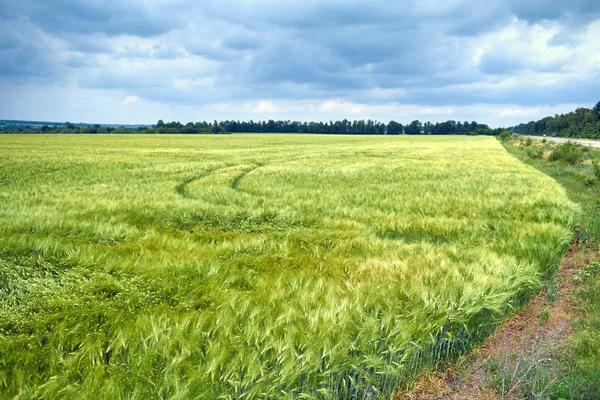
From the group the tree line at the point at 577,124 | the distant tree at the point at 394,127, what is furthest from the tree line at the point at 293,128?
the tree line at the point at 577,124

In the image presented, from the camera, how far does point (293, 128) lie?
137000 millimetres

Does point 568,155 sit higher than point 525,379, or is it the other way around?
point 568,155

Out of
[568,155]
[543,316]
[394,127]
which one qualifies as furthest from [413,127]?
[543,316]

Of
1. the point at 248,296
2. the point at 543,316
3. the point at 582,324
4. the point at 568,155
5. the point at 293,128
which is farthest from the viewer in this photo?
the point at 293,128

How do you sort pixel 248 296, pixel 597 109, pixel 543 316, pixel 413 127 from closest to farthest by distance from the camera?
pixel 248 296, pixel 543 316, pixel 597 109, pixel 413 127

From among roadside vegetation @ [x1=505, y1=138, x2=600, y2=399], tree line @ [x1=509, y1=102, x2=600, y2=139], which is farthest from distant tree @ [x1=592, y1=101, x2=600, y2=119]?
roadside vegetation @ [x1=505, y1=138, x2=600, y2=399]

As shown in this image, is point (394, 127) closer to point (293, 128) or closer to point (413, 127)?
point (413, 127)

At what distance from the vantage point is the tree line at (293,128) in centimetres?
11330

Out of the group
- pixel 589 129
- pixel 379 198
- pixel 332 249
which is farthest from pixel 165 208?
pixel 589 129

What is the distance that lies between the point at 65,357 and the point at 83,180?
13.0 m

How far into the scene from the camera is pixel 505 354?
341 centimetres

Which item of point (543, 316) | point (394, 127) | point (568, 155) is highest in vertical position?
point (394, 127)

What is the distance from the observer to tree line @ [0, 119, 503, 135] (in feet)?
372

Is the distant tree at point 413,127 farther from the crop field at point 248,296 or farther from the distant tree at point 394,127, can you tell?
the crop field at point 248,296
